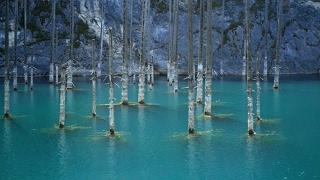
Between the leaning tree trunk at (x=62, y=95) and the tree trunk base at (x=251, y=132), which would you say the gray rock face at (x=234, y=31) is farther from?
the tree trunk base at (x=251, y=132)

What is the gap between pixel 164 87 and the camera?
8900 centimetres

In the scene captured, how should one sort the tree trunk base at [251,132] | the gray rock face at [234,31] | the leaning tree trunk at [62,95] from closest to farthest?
the tree trunk base at [251,132] < the leaning tree trunk at [62,95] < the gray rock face at [234,31]

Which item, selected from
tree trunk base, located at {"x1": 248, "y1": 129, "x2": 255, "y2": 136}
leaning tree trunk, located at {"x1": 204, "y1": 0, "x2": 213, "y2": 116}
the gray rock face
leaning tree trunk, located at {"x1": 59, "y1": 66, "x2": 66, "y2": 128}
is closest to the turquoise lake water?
tree trunk base, located at {"x1": 248, "y1": 129, "x2": 255, "y2": 136}

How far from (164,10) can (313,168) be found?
10094 cm

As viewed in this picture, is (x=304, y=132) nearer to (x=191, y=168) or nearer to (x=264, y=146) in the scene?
(x=264, y=146)

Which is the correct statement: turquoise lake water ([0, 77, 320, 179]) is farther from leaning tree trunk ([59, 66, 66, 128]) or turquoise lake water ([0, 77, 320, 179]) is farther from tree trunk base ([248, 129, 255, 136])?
leaning tree trunk ([59, 66, 66, 128])

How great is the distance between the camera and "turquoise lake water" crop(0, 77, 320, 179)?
100 ft

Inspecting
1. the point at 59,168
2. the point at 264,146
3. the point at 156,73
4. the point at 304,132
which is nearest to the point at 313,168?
the point at 264,146

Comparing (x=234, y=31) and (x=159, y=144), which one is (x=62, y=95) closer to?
(x=159, y=144)

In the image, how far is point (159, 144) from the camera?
38.2 meters

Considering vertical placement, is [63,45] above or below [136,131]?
above

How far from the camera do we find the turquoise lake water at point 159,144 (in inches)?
1204

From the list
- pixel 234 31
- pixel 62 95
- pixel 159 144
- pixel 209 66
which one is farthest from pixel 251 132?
pixel 234 31

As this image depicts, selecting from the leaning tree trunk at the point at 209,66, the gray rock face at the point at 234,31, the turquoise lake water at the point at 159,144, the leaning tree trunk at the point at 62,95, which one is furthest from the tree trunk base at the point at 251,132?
the gray rock face at the point at 234,31
